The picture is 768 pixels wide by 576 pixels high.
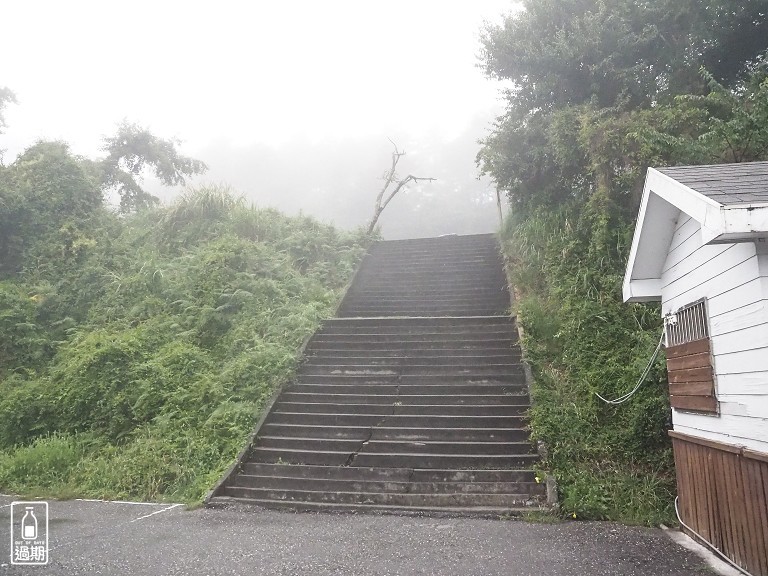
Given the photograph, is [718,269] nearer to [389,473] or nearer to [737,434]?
[737,434]

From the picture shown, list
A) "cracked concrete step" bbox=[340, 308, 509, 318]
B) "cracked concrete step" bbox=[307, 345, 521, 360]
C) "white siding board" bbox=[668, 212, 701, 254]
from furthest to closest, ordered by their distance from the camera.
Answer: "cracked concrete step" bbox=[340, 308, 509, 318], "cracked concrete step" bbox=[307, 345, 521, 360], "white siding board" bbox=[668, 212, 701, 254]

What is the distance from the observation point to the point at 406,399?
9.04 meters

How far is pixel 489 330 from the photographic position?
1089 cm

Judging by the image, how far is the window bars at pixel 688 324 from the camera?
5082 mm

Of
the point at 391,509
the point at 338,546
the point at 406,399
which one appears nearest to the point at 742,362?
the point at 338,546

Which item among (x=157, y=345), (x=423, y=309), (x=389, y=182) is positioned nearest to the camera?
(x=157, y=345)

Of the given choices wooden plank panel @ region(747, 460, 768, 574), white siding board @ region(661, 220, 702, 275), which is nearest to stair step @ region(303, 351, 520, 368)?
white siding board @ region(661, 220, 702, 275)

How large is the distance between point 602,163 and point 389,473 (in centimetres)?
726

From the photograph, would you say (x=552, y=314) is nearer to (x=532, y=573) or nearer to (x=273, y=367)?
(x=273, y=367)

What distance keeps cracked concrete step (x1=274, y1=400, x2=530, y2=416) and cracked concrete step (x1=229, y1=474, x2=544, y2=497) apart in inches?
61.5

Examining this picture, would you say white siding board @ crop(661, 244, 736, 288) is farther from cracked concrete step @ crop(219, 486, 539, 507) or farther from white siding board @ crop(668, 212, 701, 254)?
cracked concrete step @ crop(219, 486, 539, 507)

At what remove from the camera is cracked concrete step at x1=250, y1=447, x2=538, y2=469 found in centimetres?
733

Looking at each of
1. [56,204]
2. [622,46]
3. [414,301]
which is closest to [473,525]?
[414,301]

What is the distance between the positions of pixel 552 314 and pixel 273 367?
16.8 feet
